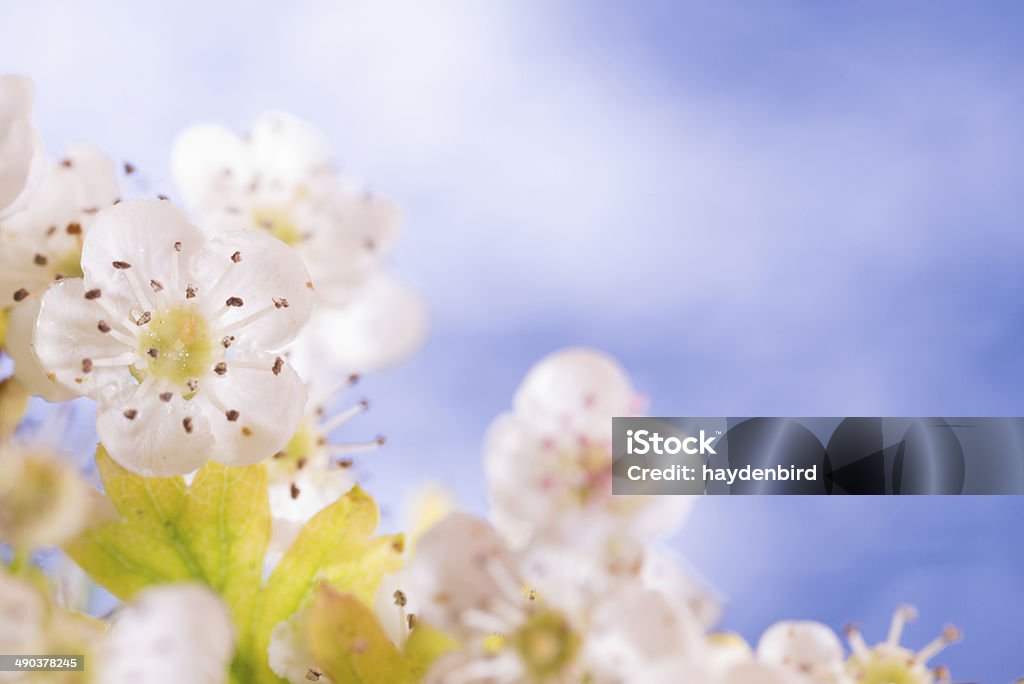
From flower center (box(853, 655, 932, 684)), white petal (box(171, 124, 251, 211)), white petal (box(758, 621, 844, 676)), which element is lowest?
flower center (box(853, 655, 932, 684))

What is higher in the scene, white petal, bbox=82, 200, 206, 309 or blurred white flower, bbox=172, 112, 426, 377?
blurred white flower, bbox=172, 112, 426, 377

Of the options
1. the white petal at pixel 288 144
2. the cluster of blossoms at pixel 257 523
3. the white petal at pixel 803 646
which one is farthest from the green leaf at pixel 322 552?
the white petal at pixel 288 144

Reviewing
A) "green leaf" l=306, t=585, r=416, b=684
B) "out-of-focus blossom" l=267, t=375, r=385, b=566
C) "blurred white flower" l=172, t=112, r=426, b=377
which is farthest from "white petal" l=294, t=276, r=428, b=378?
"green leaf" l=306, t=585, r=416, b=684

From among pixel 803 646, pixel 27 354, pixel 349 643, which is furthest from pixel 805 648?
pixel 27 354

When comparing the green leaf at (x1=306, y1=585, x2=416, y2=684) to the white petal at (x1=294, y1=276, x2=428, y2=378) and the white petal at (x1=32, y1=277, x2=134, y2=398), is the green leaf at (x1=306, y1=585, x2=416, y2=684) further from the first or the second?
the white petal at (x1=294, y1=276, x2=428, y2=378)

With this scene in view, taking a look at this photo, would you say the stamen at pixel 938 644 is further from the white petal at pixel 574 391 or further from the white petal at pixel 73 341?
the white petal at pixel 73 341

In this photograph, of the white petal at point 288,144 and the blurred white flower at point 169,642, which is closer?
the blurred white flower at point 169,642

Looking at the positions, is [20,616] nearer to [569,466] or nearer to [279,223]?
[569,466]
